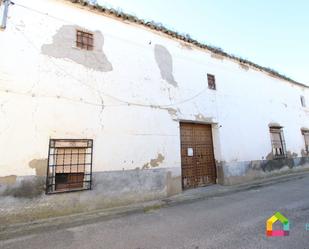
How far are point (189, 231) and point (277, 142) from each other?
901 cm

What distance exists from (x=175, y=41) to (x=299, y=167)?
9.98 m

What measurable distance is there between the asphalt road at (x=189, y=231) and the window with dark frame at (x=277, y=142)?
17.8 ft

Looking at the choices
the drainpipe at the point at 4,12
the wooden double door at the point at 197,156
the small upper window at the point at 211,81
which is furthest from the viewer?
the small upper window at the point at 211,81

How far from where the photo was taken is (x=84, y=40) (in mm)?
5676

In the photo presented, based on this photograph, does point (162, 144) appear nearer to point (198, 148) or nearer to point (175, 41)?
point (198, 148)

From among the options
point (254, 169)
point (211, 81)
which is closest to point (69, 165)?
point (211, 81)

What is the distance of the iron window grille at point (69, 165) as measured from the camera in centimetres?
471

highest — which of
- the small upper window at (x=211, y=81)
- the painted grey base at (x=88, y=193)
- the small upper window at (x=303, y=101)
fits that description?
the small upper window at (x=303, y=101)

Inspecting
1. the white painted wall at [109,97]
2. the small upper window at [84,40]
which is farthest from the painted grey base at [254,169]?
the small upper window at [84,40]

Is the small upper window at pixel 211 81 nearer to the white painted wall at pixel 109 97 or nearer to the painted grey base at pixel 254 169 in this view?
the white painted wall at pixel 109 97

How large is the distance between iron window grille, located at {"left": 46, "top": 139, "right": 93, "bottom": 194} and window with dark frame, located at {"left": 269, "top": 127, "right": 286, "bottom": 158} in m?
9.24

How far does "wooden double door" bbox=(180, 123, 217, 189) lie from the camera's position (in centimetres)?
712

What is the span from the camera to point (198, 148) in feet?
24.8

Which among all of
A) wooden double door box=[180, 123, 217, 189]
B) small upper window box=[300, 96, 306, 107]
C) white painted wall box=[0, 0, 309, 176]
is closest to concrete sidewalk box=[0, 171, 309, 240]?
wooden double door box=[180, 123, 217, 189]
